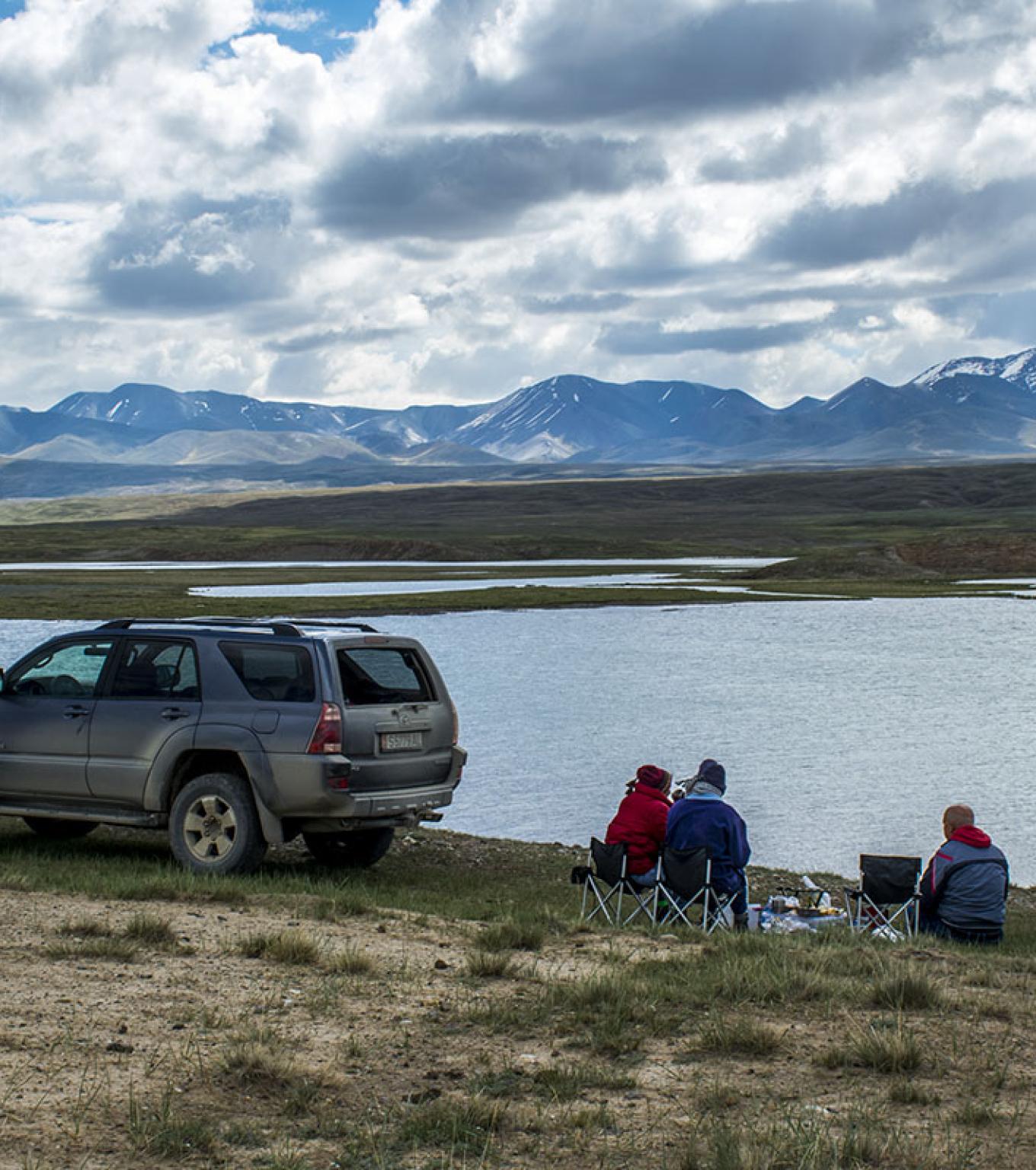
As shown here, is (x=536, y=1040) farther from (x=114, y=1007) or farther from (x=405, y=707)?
(x=405, y=707)

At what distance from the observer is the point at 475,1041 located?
7859 millimetres

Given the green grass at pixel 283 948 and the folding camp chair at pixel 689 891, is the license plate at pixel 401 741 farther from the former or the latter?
the green grass at pixel 283 948

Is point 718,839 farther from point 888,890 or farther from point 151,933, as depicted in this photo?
point 151,933

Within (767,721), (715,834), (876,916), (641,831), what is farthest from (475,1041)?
(767,721)

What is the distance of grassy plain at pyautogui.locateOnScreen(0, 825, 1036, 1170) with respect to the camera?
6.21m

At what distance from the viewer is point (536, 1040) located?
7.86 meters

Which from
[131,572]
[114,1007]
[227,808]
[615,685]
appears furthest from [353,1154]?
[131,572]

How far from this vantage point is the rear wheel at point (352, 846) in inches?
580

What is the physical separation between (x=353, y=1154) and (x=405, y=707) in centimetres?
728

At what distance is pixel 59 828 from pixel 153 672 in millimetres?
3388

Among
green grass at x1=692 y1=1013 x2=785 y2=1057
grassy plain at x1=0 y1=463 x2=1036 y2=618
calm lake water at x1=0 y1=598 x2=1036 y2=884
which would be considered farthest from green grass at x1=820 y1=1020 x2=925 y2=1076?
grassy plain at x1=0 y1=463 x2=1036 y2=618

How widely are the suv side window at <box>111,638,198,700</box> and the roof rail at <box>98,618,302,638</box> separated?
270mm

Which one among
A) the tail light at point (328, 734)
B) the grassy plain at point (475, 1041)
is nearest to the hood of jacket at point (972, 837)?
the grassy plain at point (475, 1041)

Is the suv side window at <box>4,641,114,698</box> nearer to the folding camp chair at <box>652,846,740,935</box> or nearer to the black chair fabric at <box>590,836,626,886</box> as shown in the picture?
the black chair fabric at <box>590,836,626,886</box>
